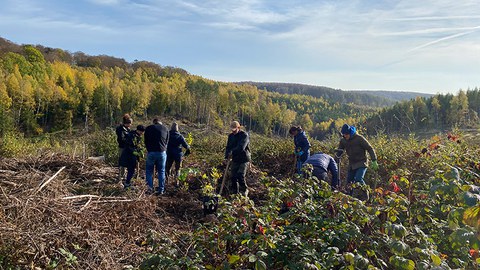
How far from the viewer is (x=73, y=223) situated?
4.11 meters

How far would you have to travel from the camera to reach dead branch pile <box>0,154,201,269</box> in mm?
3521

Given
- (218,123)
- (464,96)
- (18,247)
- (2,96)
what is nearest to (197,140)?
(18,247)

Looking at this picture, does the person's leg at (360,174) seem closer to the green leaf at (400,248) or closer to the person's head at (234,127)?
the person's head at (234,127)

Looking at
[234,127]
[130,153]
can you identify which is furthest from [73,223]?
[234,127]

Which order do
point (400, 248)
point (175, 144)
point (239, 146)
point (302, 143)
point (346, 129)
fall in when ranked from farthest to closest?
point (302, 143)
point (175, 144)
point (346, 129)
point (239, 146)
point (400, 248)

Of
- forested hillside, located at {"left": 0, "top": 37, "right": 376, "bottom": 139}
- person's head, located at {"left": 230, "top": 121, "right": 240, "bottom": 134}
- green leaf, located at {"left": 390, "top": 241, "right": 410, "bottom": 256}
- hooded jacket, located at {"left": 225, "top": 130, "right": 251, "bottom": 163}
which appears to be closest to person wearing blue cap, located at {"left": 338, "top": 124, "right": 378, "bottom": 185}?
hooded jacket, located at {"left": 225, "top": 130, "right": 251, "bottom": 163}

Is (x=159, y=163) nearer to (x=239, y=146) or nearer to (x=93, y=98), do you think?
(x=239, y=146)

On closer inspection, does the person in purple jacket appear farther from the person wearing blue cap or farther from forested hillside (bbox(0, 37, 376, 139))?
forested hillside (bbox(0, 37, 376, 139))

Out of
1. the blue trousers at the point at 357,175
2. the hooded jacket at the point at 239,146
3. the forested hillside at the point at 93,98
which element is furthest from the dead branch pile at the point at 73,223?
the forested hillside at the point at 93,98

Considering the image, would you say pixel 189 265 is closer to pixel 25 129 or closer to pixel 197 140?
pixel 197 140

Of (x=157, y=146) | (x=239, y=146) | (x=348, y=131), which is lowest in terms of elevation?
(x=157, y=146)

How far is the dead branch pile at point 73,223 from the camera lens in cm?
352

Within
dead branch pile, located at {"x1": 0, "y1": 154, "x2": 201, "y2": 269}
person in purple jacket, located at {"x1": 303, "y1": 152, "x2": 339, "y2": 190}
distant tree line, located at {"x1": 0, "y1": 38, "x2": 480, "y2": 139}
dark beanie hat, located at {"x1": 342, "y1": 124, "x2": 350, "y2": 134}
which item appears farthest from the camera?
distant tree line, located at {"x1": 0, "y1": 38, "x2": 480, "y2": 139}

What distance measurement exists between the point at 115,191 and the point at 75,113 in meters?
54.5
